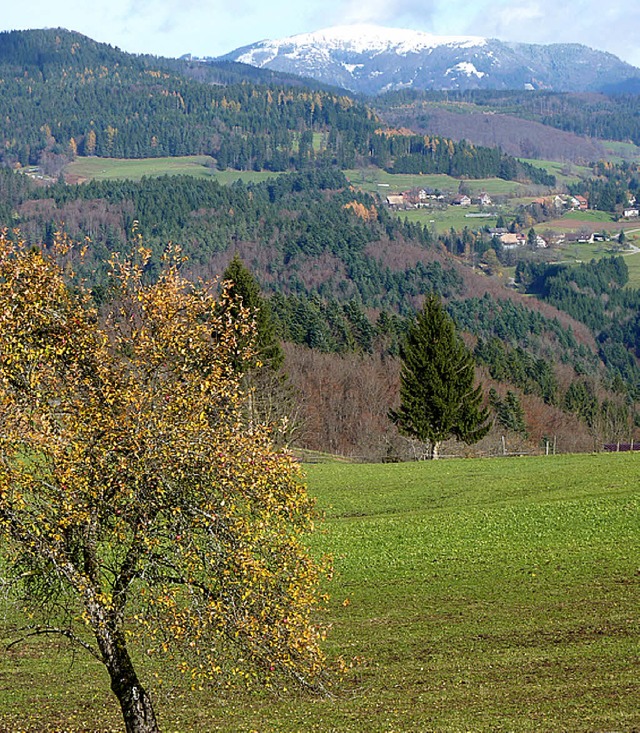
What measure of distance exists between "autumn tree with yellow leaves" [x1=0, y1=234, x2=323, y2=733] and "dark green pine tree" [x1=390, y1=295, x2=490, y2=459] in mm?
45566

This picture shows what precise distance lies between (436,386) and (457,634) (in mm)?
37064

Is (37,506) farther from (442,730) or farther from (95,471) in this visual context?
(442,730)

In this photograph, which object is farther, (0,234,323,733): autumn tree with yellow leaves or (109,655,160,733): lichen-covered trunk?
(109,655,160,733): lichen-covered trunk

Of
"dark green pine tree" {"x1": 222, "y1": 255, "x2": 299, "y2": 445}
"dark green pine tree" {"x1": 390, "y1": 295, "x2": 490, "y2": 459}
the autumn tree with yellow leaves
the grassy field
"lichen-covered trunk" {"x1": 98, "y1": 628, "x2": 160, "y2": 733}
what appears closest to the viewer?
the autumn tree with yellow leaves

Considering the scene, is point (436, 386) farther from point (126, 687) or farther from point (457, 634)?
point (126, 687)

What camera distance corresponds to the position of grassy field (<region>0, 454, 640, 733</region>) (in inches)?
722

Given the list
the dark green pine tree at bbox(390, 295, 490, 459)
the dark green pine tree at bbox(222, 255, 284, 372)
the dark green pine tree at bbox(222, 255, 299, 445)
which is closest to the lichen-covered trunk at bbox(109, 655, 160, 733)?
the dark green pine tree at bbox(222, 255, 299, 445)

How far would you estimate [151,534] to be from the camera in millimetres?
14906

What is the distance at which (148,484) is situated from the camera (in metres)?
14.4

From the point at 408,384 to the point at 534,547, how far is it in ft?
93.5

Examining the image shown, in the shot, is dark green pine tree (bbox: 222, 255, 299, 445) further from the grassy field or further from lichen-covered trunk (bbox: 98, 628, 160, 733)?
lichen-covered trunk (bbox: 98, 628, 160, 733)

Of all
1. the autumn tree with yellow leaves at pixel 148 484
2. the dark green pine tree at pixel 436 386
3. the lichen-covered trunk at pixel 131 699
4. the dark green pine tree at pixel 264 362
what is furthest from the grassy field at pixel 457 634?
the dark green pine tree at pixel 436 386

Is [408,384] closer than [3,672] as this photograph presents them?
No

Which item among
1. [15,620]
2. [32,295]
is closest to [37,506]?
[32,295]
